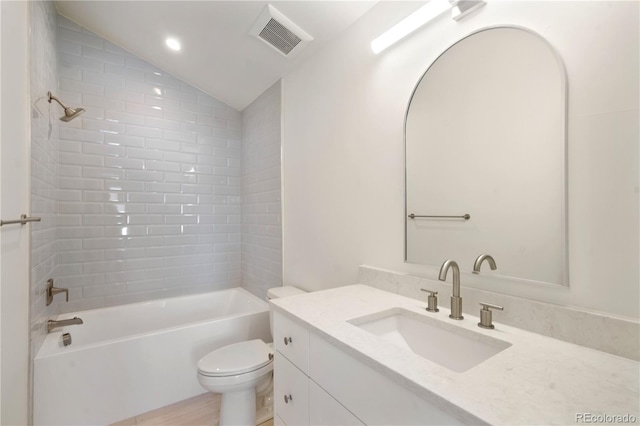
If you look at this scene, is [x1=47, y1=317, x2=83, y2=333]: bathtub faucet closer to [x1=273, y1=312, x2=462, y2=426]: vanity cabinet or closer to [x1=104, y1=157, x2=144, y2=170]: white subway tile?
[x1=104, y1=157, x2=144, y2=170]: white subway tile

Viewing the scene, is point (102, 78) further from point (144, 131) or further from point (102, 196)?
point (102, 196)

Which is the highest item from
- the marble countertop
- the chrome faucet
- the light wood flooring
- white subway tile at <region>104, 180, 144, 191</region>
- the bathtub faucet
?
white subway tile at <region>104, 180, 144, 191</region>

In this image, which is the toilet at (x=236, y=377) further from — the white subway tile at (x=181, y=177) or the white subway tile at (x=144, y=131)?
the white subway tile at (x=144, y=131)

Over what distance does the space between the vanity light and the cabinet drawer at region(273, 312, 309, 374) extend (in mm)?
1378

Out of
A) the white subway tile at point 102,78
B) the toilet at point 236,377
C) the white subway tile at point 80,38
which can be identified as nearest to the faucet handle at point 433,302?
the toilet at point 236,377

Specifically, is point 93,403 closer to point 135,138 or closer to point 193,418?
point 193,418

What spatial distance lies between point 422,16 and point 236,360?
2.01m

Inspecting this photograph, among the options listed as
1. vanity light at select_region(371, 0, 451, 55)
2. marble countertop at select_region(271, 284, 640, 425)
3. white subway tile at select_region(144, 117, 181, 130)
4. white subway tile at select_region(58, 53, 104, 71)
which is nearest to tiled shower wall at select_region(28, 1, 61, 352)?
white subway tile at select_region(58, 53, 104, 71)

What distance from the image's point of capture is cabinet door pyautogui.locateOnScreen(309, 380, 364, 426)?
0.83 m

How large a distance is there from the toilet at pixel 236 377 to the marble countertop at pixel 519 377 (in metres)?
0.86

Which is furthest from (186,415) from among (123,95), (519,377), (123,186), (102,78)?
(102,78)

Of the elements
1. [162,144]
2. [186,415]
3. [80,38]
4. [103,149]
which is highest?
[80,38]

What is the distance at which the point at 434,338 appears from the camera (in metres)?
1.03

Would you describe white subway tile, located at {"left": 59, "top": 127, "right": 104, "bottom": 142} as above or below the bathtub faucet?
above
